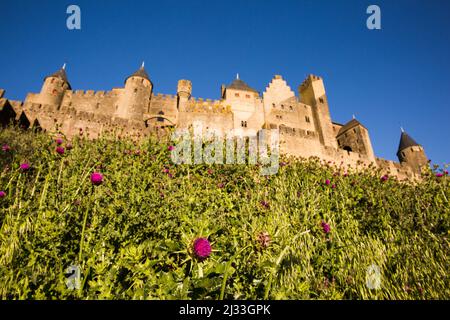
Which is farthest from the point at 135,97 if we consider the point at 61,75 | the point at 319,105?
the point at 319,105

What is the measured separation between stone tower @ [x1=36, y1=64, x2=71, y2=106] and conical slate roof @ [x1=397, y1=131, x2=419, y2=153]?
4971cm

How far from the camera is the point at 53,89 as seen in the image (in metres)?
28.7

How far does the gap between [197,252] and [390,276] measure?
2120 mm

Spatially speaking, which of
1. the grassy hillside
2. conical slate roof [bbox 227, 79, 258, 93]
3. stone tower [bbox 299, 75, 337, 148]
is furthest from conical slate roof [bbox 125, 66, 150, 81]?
the grassy hillside

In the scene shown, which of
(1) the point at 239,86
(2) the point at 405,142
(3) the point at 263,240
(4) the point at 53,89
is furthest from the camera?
(2) the point at 405,142

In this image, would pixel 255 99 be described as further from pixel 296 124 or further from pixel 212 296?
pixel 212 296

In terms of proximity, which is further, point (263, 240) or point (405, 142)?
point (405, 142)

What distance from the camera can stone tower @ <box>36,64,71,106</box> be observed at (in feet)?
91.9

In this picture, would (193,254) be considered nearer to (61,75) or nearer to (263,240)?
(263,240)

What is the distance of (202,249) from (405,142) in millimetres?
45831

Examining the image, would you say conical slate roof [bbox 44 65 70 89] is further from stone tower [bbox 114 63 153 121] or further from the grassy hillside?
the grassy hillside

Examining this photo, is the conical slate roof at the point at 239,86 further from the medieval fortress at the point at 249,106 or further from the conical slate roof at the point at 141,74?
the conical slate roof at the point at 141,74

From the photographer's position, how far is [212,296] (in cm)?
160
